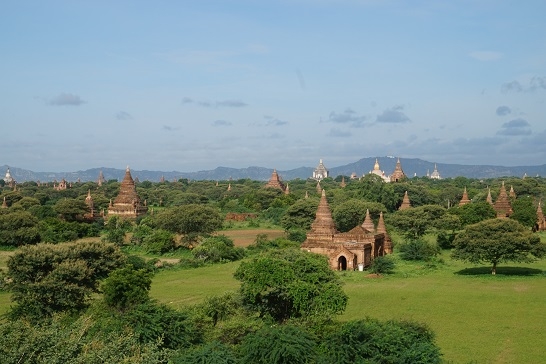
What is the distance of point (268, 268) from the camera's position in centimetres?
2838

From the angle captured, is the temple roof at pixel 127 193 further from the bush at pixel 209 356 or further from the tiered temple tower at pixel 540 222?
the bush at pixel 209 356

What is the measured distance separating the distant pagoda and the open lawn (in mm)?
33870

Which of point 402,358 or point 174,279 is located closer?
point 402,358

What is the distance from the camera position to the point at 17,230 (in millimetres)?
61688

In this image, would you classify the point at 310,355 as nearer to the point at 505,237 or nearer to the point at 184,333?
the point at 184,333

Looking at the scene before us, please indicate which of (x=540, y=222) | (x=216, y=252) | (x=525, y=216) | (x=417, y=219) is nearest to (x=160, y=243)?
(x=216, y=252)

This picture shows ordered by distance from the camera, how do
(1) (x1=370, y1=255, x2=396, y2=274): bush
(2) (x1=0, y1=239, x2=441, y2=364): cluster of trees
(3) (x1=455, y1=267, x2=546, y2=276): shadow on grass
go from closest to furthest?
(2) (x1=0, y1=239, x2=441, y2=364): cluster of trees
(3) (x1=455, y1=267, x2=546, y2=276): shadow on grass
(1) (x1=370, y1=255, x2=396, y2=274): bush

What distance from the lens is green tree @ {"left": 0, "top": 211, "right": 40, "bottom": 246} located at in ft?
Result: 201

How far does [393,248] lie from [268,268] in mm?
32653

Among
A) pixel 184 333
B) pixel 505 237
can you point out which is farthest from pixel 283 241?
pixel 184 333

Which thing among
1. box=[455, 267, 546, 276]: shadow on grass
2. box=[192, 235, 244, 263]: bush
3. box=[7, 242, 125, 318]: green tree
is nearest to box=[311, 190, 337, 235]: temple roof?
box=[192, 235, 244, 263]: bush

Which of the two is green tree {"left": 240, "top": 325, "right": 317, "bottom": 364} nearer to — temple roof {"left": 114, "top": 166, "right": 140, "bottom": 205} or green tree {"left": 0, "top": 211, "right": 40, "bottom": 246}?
green tree {"left": 0, "top": 211, "right": 40, "bottom": 246}

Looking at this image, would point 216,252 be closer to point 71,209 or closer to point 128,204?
point 128,204

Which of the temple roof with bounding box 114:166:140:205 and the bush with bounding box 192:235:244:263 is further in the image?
the temple roof with bounding box 114:166:140:205
